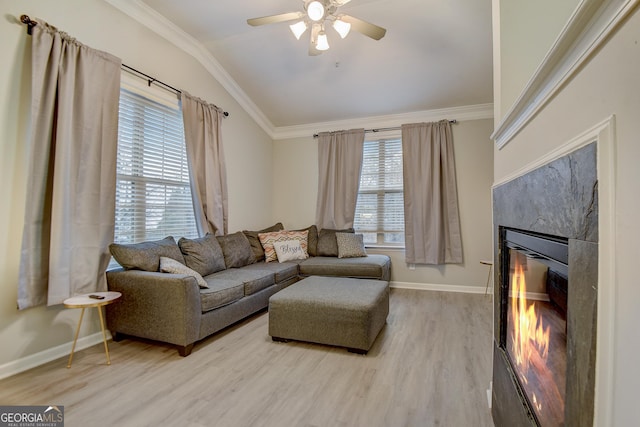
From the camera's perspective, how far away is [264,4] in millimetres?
2898

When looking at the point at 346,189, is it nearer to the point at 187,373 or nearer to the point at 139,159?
the point at 139,159

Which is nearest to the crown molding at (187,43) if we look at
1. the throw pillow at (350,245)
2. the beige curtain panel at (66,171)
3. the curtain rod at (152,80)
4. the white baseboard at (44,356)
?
the curtain rod at (152,80)

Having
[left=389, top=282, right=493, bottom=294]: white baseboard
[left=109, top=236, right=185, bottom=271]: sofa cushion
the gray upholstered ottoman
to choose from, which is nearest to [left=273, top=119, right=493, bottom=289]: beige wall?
[left=389, top=282, right=493, bottom=294]: white baseboard

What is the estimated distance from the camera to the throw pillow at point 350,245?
4391mm

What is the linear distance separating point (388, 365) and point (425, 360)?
1.00 feet

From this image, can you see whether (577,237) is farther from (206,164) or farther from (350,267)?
(206,164)

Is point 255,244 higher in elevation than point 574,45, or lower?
lower

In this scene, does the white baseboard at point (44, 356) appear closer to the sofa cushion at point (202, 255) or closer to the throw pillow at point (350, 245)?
the sofa cushion at point (202, 255)

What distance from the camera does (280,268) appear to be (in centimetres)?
377

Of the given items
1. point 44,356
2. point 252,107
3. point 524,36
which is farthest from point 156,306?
point 252,107

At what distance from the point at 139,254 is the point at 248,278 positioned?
1035 mm

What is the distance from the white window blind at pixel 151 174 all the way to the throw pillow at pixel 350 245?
2.00 metres

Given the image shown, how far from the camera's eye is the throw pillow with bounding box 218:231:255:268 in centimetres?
367

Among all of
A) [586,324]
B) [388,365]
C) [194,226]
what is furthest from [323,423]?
[194,226]
